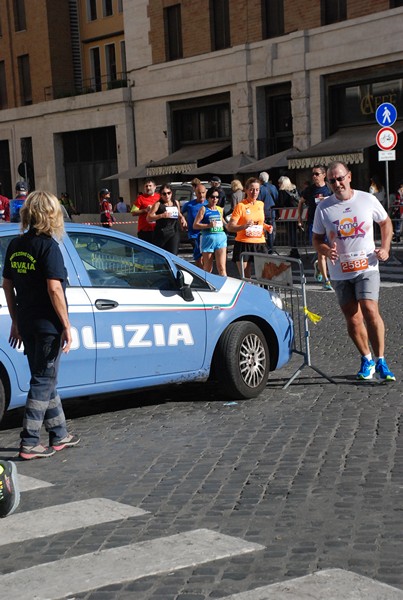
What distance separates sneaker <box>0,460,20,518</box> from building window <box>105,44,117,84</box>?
43464 mm

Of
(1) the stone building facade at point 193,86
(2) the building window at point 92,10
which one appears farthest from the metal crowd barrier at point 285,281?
(2) the building window at point 92,10

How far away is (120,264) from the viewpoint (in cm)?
831

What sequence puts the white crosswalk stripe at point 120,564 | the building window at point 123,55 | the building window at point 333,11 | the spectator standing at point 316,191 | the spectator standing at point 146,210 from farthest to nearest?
1. the building window at point 123,55
2. the building window at point 333,11
3. the spectator standing at point 316,191
4. the spectator standing at point 146,210
5. the white crosswalk stripe at point 120,564

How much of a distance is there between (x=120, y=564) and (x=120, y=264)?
3.85 meters

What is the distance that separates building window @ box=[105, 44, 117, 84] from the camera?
47719mm

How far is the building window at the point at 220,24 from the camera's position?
38750mm

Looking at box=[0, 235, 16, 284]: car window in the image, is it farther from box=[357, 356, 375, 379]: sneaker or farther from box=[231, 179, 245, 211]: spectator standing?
box=[231, 179, 245, 211]: spectator standing

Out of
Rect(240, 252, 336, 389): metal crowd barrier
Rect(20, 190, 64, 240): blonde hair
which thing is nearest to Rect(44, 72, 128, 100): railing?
Rect(240, 252, 336, 389): metal crowd barrier

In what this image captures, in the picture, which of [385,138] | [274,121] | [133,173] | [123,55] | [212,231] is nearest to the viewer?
[212,231]

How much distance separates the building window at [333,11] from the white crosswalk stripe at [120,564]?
3079 cm

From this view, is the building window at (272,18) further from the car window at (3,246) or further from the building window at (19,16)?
the car window at (3,246)

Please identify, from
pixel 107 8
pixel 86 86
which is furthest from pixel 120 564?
pixel 107 8

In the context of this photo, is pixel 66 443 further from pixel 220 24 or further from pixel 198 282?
pixel 220 24

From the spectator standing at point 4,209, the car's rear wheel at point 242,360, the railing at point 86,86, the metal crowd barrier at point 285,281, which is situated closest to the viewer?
the car's rear wheel at point 242,360
